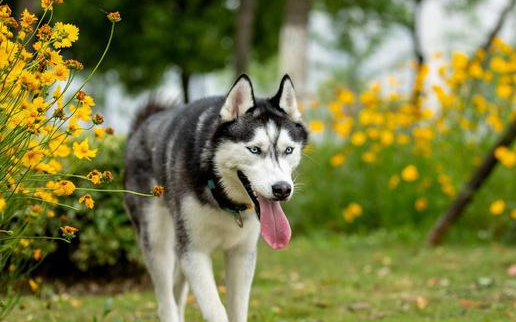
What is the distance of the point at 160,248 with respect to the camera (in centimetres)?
459

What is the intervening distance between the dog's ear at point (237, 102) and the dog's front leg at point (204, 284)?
0.75 meters

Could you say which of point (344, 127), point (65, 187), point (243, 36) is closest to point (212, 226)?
point (65, 187)

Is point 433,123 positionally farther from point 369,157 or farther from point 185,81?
point 185,81

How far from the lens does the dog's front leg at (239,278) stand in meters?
4.03

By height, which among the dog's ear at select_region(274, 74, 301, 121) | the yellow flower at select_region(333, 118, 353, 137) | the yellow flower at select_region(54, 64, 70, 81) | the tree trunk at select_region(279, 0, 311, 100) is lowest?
the yellow flower at select_region(54, 64, 70, 81)

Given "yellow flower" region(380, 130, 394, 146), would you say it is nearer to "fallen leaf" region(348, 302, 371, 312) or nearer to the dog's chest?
"fallen leaf" region(348, 302, 371, 312)

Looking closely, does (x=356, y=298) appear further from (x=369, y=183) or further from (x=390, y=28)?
(x=390, y=28)

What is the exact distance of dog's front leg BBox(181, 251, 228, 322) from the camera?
3.72 meters

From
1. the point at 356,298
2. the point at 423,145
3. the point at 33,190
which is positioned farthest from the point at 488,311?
the point at 423,145

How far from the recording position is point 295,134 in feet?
12.5

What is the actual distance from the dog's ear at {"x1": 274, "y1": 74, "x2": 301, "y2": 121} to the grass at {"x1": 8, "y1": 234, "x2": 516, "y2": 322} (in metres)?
1.56

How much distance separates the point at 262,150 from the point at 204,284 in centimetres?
78

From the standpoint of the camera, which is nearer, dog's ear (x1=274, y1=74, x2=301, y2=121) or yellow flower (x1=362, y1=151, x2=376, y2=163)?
dog's ear (x1=274, y1=74, x2=301, y2=121)

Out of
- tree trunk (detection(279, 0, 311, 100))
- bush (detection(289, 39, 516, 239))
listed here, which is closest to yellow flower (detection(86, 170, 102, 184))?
bush (detection(289, 39, 516, 239))
